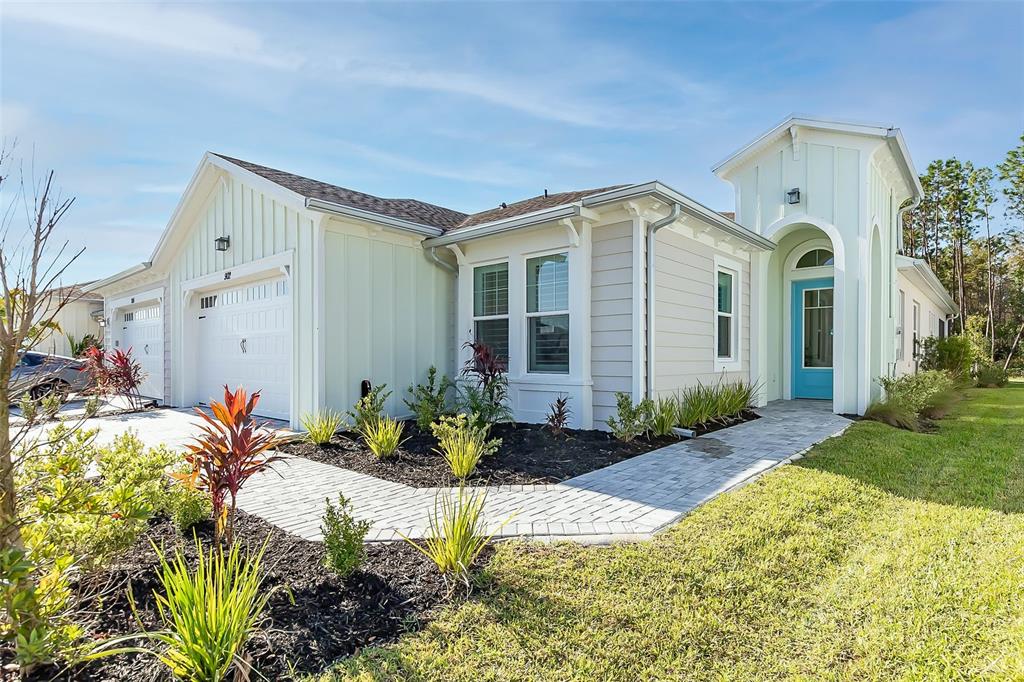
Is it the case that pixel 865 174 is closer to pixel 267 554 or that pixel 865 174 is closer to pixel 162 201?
pixel 267 554

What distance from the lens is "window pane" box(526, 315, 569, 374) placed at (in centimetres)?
768

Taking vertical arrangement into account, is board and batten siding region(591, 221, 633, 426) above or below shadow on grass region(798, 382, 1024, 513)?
above

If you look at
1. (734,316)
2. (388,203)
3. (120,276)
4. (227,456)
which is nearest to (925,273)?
(734,316)

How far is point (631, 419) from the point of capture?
6699mm

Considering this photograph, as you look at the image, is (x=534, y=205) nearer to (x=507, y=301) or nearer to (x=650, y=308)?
(x=507, y=301)

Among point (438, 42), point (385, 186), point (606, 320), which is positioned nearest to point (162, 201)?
point (385, 186)

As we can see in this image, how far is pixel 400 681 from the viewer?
219 centimetres

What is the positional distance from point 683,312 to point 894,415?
3.88m

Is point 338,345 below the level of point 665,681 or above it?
above

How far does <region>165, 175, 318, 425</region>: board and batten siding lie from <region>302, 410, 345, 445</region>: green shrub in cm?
21

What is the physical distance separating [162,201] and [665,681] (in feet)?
40.1

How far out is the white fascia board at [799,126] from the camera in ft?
28.6

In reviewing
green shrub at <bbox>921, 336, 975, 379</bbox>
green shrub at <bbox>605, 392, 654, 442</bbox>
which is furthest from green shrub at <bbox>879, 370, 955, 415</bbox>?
green shrub at <bbox>921, 336, 975, 379</bbox>

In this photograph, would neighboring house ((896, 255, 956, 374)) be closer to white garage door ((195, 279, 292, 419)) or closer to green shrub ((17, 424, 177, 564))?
white garage door ((195, 279, 292, 419))
